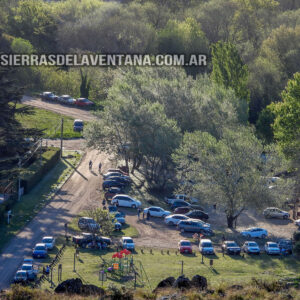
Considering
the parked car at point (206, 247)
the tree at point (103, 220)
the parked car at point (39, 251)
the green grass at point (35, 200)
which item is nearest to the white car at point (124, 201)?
the green grass at point (35, 200)

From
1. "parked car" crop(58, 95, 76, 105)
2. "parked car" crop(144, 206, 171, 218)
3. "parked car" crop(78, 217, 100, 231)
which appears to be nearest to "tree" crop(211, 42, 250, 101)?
"parked car" crop(58, 95, 76, 105)

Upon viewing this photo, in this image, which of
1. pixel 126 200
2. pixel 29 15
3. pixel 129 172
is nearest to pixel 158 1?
pixel 29 15

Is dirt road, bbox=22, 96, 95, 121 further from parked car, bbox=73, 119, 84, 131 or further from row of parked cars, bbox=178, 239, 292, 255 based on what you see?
row of parked cars, bbox=178, 239, 292, 255

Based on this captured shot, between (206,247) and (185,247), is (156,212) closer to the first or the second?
(185,247)

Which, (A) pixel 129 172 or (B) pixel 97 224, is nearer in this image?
(B) pixel 97 224

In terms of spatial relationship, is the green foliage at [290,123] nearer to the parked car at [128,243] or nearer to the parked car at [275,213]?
the parked car at [275,213]

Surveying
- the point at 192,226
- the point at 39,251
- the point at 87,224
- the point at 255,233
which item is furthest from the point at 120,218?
the point at 255,233

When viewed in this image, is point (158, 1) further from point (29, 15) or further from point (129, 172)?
point (129, 172)
